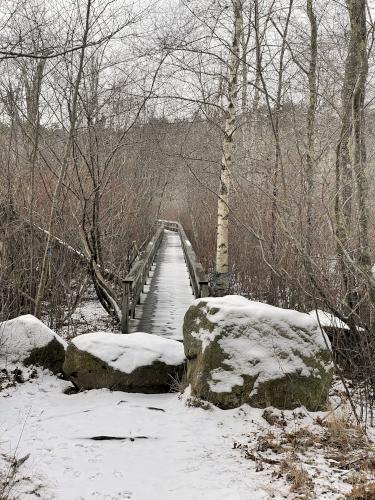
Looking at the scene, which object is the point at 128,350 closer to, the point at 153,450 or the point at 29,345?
A: the point at 29,345

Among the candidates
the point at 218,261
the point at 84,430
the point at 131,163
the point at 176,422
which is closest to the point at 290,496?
the point at 176,422

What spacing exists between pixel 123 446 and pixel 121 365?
1.42 metres

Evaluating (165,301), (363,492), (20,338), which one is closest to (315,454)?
(363,492)

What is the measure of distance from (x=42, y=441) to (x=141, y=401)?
1273 millimetres

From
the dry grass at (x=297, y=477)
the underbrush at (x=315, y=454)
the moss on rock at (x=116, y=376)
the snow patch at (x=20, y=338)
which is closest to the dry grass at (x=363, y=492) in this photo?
the underbrush at (x=315, y=454)

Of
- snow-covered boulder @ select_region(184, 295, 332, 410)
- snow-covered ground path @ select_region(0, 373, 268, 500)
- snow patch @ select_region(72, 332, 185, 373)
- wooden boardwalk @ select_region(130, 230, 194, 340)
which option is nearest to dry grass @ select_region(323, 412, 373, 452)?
snow-covered boulder @ select_region(184, 295, 332, 410)

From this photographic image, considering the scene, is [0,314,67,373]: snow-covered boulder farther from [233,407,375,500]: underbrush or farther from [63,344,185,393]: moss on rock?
[233,407,375,500]: underbrush

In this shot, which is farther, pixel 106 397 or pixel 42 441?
pixel 106 397

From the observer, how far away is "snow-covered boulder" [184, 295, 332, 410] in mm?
4680

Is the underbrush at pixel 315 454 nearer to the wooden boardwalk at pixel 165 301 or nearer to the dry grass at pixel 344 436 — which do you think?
the dry grass at pixel 344 436

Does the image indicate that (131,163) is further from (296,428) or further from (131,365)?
(296,428)

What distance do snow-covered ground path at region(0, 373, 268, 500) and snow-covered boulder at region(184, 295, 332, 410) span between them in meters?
0.23

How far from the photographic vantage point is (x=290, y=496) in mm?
3145

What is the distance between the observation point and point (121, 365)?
211 inches
